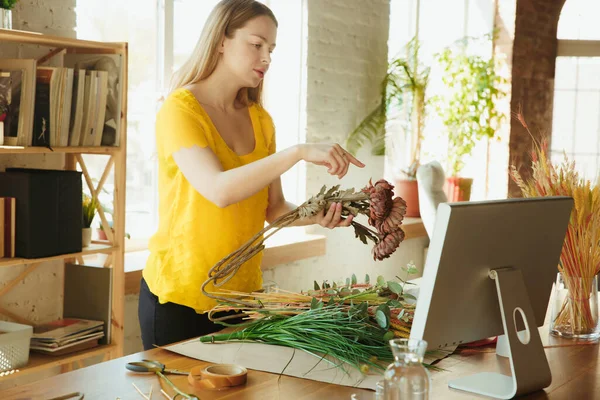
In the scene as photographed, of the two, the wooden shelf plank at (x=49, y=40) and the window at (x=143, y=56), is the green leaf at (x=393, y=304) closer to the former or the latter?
the wooden shelf plank at (x=49, y=40)

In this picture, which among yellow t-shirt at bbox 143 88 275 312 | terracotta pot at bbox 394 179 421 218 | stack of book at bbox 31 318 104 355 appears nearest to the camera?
yellow t-shirt at bbox 143 88 275 312

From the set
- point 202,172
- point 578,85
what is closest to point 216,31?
point 202,172

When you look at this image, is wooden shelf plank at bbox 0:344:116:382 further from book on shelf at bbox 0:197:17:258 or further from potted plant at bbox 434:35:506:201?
potted plant at bbox 434:35:506:201

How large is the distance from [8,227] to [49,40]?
2.33ft

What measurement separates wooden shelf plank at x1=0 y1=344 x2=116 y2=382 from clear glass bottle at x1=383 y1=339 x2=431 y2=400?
1.93 metres

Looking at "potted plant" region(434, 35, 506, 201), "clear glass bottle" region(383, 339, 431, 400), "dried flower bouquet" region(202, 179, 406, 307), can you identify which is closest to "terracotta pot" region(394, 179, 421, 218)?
"potted plant" region(434, 35, 506, 201)

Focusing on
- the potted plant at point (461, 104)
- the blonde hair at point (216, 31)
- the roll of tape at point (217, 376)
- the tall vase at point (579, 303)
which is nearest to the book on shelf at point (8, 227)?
the blonde hair at point (216, 31)

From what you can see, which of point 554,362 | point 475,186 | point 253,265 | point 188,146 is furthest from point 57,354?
point 475,186

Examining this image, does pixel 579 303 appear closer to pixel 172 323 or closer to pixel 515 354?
pixel 515 354

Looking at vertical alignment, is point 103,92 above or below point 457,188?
above

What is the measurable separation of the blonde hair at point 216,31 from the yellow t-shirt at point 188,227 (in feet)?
0.42

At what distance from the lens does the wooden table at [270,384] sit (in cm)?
159

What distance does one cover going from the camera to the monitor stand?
1674mm

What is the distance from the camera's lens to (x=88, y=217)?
10.5 feet
